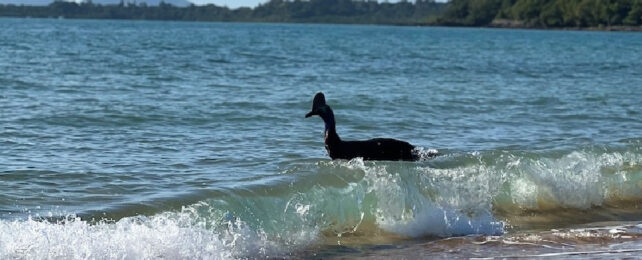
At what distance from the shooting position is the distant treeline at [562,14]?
166750mm

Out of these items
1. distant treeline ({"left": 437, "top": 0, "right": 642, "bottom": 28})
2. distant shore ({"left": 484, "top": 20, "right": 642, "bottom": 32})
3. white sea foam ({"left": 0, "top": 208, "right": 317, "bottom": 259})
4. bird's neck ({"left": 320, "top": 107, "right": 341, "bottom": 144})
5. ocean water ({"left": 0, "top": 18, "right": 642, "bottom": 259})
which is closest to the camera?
white sea foam ({"left": 0, "top": 208, "right": 317, "bottom": 259})

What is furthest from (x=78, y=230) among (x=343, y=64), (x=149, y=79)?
(x=343, y=64)

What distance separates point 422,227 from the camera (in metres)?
10.6

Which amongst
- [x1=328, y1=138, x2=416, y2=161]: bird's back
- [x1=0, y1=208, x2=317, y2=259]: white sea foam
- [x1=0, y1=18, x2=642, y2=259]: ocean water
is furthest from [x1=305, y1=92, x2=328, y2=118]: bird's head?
[x1=0, y1=208, x2=317, y2=259]: white sea foam

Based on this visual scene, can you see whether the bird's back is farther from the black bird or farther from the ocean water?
the ocean water

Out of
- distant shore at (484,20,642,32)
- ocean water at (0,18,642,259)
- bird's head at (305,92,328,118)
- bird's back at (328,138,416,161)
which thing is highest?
bird's head at (305,92,328,118)

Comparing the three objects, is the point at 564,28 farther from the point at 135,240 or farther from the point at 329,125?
the point at 135,240

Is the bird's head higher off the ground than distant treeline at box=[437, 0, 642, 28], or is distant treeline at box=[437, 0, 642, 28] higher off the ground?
the bird's head

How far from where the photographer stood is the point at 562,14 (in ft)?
575

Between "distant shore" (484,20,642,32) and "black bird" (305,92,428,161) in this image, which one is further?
"distant shore" (484,20,642,32)

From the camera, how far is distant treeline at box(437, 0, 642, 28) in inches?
6565

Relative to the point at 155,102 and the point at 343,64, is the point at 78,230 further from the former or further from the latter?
the point at 343,64

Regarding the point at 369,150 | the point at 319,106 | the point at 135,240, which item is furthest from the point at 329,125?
the point at 135,240

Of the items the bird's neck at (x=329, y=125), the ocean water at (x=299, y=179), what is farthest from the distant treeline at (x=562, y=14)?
the bird's neck at (x=329, y=125)
